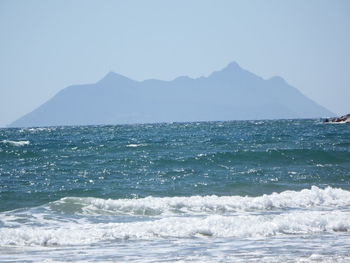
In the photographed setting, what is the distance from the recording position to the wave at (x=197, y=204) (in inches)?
632

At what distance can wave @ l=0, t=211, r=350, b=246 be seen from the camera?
11.9 metres

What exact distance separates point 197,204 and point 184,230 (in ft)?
14.5

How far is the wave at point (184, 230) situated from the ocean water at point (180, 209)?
1.1 inches

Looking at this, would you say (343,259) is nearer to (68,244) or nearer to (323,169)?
(68,244)

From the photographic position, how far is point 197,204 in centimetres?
1677

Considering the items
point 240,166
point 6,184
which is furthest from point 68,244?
point 240,166

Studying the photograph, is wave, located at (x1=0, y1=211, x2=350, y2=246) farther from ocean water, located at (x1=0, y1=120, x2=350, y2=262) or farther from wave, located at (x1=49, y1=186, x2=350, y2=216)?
wave, located at (x1=49, y1=186, x2=350, y2=216)

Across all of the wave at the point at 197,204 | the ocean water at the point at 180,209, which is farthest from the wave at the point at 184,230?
the wave at the point at 197,204

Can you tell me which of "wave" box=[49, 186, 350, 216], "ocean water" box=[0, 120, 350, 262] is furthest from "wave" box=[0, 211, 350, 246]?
"wave" box=[49, 186, 350, 216]

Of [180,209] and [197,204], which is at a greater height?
[197,204]

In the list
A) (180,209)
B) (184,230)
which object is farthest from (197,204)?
(184,230)

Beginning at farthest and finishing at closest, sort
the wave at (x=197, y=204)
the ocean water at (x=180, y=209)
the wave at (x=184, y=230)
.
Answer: the wave at (x=197, y=204), the wave at (x=184, y=230), the ocean water at (x=180, y=209)

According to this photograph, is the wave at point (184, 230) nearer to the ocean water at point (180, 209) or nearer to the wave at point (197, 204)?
the ocean water at point (180, 209)

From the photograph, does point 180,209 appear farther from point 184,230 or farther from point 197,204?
point 184,230
